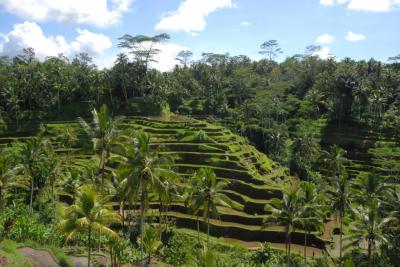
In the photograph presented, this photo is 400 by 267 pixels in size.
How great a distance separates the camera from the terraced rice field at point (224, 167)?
4425 cm

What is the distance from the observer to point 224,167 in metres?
56.4

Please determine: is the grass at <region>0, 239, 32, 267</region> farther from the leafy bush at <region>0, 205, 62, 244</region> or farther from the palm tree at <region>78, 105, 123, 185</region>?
the palm tree at <region>78, 105, 123, 185</region>

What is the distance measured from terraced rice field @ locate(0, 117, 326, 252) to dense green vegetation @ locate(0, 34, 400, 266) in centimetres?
17

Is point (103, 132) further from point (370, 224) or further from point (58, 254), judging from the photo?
point (370, 224)

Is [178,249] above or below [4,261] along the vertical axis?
below

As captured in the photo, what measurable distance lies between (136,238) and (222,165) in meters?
19.8

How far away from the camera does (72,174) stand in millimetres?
39781

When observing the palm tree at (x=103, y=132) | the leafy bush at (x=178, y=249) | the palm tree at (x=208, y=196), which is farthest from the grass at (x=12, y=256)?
the palm tree at (x=208, y=196)

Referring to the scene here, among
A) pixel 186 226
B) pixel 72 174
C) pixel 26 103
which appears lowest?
pixel 186 226

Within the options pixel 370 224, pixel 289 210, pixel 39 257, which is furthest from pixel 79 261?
pixel 370 224

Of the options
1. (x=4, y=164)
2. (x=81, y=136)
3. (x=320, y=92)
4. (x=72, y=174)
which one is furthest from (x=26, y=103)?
(x=320, y=92)

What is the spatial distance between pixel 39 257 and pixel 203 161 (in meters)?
35.0

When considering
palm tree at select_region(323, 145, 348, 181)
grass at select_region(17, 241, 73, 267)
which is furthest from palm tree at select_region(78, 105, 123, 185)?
palm tree at select_region(323, 145, 348, 181)

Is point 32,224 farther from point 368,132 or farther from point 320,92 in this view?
point 320,92
